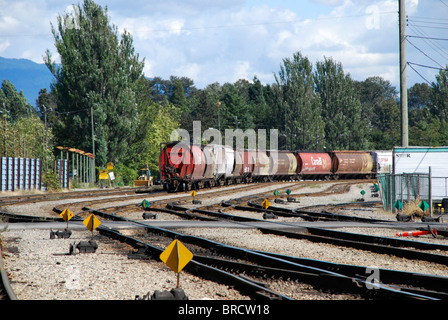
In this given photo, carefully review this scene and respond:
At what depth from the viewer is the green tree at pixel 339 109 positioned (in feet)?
262

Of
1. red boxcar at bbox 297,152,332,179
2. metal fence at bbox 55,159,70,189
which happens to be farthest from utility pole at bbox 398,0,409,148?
red boxcar at bbox 297,152,332,179

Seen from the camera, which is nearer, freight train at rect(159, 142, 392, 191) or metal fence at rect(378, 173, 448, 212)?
metal fence at rect(378, 173, 448, 212)

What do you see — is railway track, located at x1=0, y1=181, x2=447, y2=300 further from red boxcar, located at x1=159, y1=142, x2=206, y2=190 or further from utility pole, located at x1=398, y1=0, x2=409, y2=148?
red boxcar, located at x1=159, y1=142, x2=206, y2=190

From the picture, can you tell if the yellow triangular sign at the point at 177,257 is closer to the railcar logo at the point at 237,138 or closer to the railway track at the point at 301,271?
the railway track at the point at 301,271

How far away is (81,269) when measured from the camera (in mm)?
9336

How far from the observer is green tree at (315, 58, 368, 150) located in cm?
7994

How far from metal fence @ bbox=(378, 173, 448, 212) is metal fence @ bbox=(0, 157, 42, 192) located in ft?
82.9

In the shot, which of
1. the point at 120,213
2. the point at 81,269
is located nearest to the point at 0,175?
the point at 120,213

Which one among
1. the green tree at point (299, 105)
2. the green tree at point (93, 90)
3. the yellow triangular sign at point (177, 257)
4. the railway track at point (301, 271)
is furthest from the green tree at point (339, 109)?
the yellow triangular sign at point (177, 257)

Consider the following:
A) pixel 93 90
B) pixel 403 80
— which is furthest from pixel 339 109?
pixel 403 80

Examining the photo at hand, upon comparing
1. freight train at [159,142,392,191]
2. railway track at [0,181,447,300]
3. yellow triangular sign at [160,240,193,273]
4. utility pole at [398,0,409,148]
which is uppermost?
utility pole at [398,0,409,148]

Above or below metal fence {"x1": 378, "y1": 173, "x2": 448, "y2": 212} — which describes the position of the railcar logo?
above
